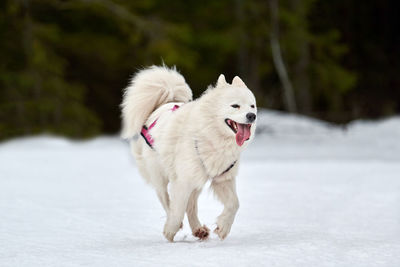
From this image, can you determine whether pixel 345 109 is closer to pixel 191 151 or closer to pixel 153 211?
pixel 153 211

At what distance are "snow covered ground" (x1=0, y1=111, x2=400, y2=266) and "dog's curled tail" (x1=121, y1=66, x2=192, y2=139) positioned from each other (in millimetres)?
941

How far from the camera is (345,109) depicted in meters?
25.6

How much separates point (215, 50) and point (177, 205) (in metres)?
20.7

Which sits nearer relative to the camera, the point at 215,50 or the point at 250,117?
the point at 250,117

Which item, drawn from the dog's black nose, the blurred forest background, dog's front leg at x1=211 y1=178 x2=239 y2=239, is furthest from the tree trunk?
the dog's black nose

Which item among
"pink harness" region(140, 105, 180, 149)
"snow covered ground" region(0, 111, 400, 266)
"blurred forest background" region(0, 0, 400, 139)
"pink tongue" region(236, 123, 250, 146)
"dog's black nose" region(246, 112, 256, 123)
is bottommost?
"blurred forest background" region(0, 0, 400, 139)

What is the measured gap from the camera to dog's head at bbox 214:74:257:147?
440 cm

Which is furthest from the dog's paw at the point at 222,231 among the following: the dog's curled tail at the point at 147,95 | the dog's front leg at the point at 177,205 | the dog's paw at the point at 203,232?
the dog's curled tail at the point at 147,95

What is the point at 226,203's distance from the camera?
473 centimetres

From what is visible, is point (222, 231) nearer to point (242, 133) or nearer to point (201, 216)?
point (242, 133)

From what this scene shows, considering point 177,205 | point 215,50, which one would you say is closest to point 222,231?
point 177,205

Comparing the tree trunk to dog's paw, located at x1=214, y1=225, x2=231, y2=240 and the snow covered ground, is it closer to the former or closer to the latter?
the snow covered ground

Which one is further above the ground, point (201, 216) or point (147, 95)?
point (147, 95)

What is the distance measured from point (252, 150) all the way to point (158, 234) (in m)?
10.8
